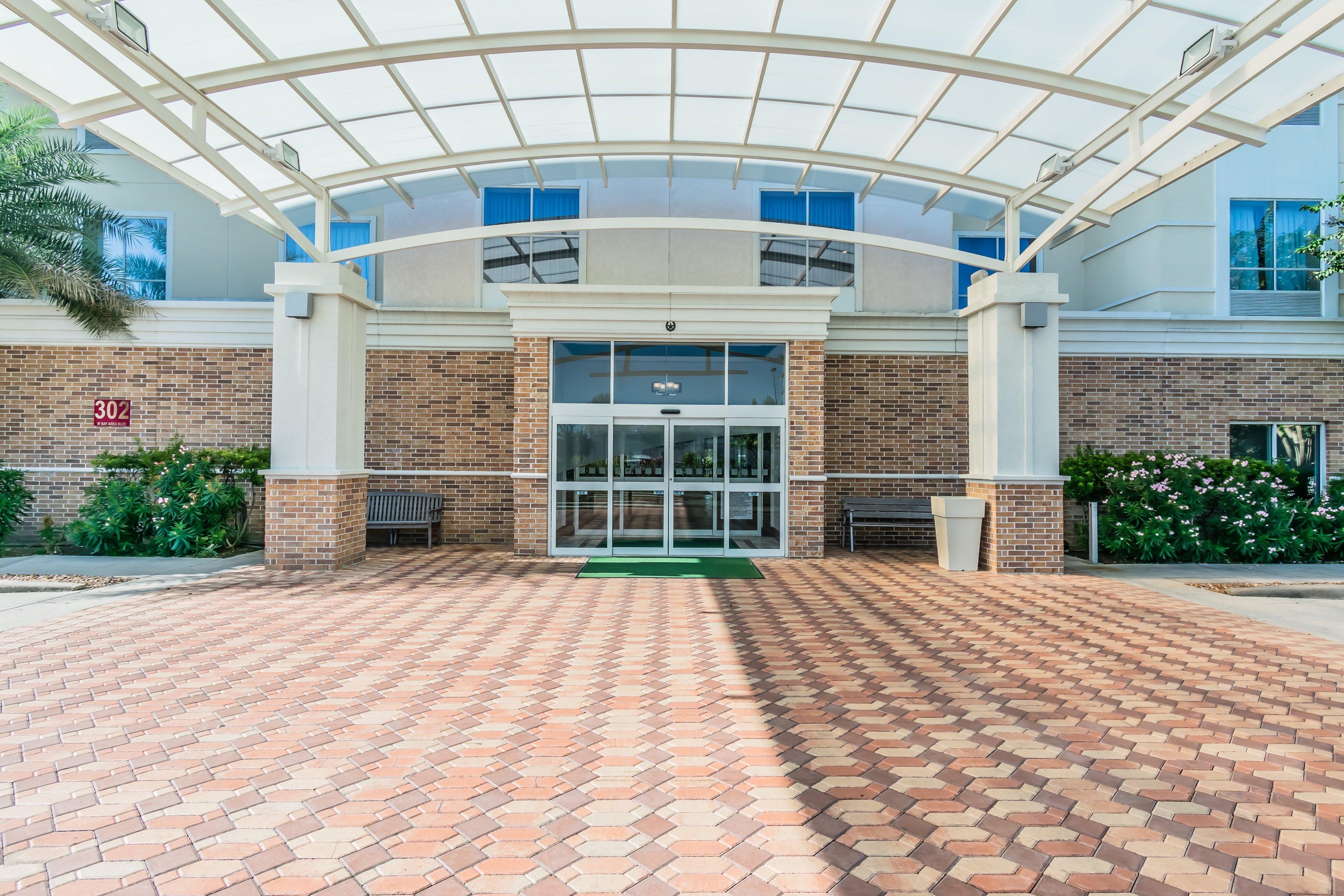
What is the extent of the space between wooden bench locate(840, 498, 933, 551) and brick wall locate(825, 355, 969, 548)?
1.08 ft

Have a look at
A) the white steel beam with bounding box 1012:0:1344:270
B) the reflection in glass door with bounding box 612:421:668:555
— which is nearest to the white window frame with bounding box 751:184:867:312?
the reflection in glass door with bounding box 612:421:668:555

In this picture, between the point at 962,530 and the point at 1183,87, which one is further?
the point at 962,530

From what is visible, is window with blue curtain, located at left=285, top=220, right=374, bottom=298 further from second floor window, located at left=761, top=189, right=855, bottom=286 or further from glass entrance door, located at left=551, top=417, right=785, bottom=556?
second floor window, located at left=761, top=189, right=855, bottom=286

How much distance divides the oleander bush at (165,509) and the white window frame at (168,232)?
17.4ft

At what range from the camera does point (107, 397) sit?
13.5 metres

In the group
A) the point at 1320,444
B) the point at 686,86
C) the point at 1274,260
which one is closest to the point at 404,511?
the point at 686,86

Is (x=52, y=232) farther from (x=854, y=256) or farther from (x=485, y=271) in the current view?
(x=854, y=256)

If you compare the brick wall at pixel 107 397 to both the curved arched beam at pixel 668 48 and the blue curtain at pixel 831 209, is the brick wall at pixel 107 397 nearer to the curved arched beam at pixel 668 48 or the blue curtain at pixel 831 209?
the curved arched beam at pixel 668 48

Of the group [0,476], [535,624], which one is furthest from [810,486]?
[0,476]

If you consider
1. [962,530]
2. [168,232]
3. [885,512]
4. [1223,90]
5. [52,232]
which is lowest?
[962,530]

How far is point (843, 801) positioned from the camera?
3.71m

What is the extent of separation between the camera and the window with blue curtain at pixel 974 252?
598 inches

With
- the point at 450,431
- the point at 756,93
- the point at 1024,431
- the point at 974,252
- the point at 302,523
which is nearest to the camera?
the point at 756,93

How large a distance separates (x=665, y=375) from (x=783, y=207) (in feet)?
15.4
